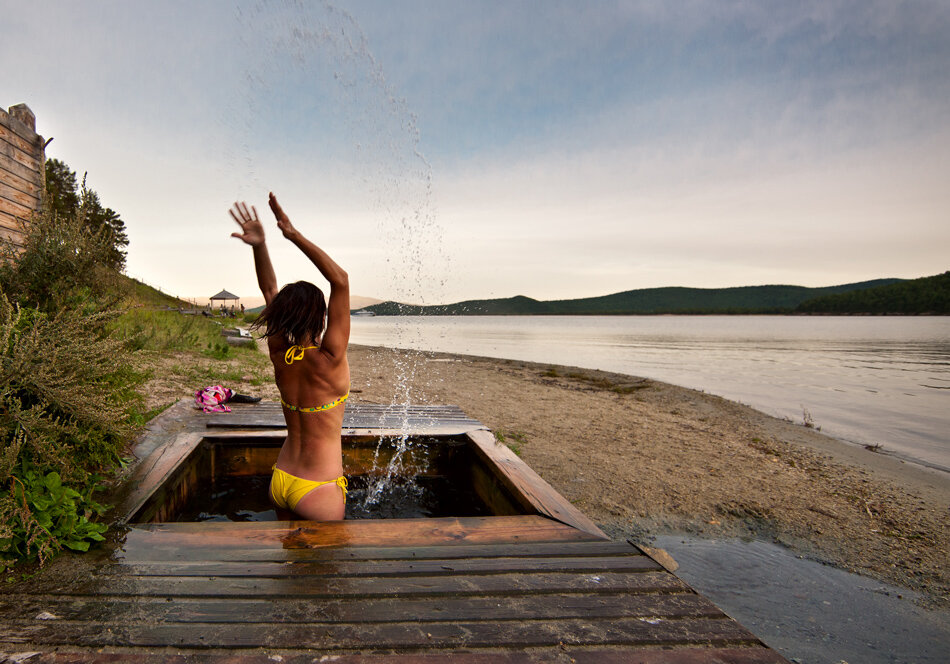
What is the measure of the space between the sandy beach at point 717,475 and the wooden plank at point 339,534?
254 cm

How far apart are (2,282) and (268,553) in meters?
2.90

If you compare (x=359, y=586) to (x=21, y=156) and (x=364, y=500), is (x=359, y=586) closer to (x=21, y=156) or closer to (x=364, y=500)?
(x=364, y=500)

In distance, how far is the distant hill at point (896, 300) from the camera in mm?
91500

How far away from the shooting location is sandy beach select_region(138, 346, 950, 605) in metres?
4.94

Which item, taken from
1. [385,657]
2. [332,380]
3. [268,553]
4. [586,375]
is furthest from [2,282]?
[586,375]

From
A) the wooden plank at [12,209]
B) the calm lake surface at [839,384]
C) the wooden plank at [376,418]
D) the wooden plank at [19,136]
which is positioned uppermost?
the wooden plank at [19,136]

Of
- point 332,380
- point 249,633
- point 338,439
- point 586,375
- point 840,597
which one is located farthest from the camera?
point 586,375

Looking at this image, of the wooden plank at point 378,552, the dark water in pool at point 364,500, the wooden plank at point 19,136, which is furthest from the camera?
the wooden plank at point 19,136

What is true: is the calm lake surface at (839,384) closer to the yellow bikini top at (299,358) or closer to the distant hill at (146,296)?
the yellow bikini top at (299,358)

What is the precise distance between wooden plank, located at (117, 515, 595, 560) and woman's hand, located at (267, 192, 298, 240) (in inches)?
63.4

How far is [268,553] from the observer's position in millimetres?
2396

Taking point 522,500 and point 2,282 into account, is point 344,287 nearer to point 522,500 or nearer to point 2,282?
point 522,500

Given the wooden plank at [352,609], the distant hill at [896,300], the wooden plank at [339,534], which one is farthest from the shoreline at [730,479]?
the distant hill at [896,300]

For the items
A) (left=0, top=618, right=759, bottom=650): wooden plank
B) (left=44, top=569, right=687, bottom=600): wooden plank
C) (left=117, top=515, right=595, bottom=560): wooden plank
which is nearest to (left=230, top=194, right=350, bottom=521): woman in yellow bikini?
(left=117, top=515, right=595, bottom=560): wooden plank
